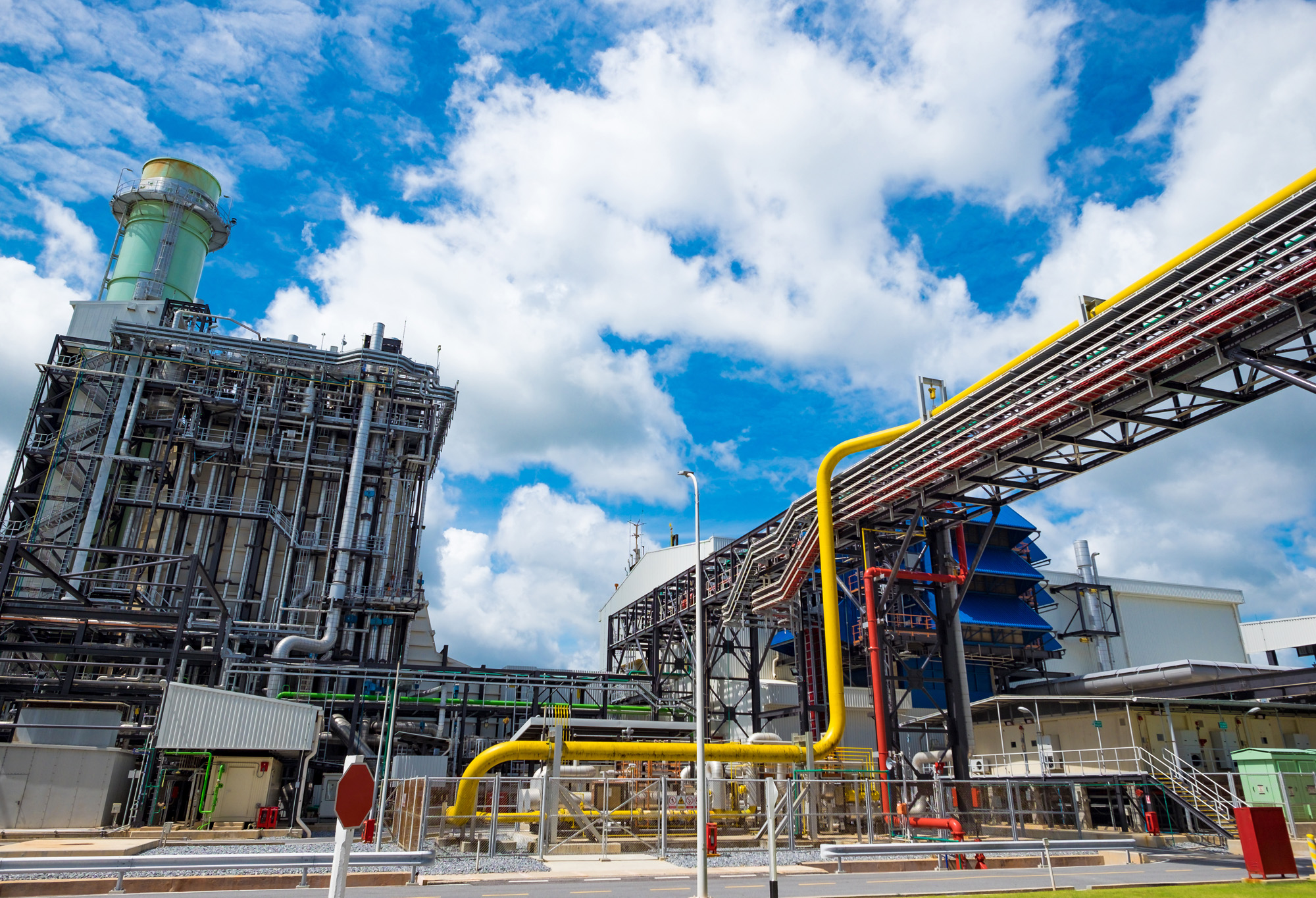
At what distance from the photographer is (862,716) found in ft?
167

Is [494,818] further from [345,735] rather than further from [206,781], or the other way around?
[345,735]

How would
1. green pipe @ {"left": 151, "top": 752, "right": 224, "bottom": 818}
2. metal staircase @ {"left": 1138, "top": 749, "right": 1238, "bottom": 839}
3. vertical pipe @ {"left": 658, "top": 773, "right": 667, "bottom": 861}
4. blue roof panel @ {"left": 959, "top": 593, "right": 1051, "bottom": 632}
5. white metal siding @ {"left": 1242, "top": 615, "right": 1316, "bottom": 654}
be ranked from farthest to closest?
1. white metal siding @ {"left": 1242, "top": 615, "right": 1316, "bottom": 654}
2. blue roof panel @ {"left": 959, "top": 593, "right": 1051, "bottom": 632}
3. green pipe @ {"left": 151, "top": 752, "right": 224, "bottom": 818}
4. metal staircase @ {"left": 1138, "top": 749, "right": 1238, "bottom": 839}
5. vertical pipe @ {"left": 658, "top": 773, "right": 667, "bottom": 861}

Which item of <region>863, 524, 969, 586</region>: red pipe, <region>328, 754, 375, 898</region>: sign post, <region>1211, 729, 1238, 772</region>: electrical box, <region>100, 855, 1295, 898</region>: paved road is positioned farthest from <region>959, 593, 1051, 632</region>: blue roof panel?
<region>328, 754, 375, 898</region>: sign post

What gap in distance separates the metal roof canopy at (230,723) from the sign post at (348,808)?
2766 cm

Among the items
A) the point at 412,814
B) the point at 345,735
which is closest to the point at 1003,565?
the point at 345,735

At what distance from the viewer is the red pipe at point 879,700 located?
2881 centimetres

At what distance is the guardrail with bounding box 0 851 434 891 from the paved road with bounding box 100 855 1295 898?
0.62 metres

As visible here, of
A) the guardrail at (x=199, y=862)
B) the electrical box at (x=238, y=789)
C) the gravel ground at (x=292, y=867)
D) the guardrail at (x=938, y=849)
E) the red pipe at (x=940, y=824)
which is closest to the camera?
the guardrail at (x=199, y=862)

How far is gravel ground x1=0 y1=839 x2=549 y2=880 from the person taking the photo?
18.3 meters

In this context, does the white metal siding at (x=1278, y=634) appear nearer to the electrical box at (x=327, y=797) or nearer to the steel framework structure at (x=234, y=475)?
the steel framework structure at (x=234, y=475)

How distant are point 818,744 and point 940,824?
462cm

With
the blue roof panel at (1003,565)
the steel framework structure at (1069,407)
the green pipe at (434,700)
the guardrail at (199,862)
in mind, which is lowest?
the guardrail at (199,862)

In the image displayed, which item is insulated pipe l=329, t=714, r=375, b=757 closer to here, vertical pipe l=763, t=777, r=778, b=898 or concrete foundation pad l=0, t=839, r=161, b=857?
concrete foundation pad l=0, t=839, r=161, b=857

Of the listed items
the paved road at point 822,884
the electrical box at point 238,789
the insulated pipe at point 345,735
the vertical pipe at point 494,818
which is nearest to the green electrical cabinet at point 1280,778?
the paved road at point 822,884
